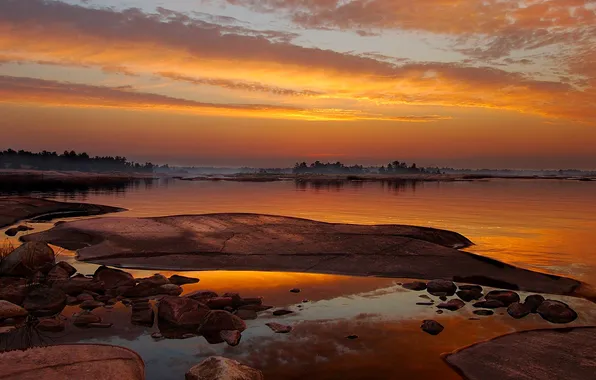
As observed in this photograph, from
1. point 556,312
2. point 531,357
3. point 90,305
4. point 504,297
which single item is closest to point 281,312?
point 90,305

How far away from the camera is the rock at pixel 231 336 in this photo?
9.73 meters

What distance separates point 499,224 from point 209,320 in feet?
85.6

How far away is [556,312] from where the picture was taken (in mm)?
11648

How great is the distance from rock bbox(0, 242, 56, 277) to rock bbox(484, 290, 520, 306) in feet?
44.0

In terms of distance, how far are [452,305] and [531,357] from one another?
11.3 feet

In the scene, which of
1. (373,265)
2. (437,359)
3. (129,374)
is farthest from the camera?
(373,265)

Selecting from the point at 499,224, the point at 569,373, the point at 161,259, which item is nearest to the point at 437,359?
the point at 569,373

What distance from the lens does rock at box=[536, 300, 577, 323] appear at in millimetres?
11453

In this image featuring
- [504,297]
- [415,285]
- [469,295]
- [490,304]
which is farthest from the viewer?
[415,285]

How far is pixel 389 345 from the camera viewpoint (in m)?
9.80

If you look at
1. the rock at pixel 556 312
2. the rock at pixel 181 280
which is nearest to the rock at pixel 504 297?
the rock at pixel 556 312

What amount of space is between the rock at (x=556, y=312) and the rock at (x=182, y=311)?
7.97 meters

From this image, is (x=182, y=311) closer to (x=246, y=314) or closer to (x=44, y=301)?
(x=246, y=314)

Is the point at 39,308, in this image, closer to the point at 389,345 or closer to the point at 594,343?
the point at 389,345
